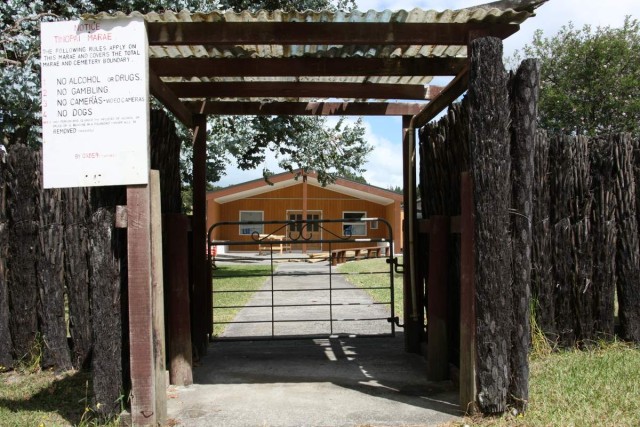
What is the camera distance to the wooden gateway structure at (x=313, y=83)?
4.32 meters

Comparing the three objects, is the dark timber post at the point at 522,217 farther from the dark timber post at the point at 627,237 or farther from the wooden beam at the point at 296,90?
the dark timber post at the point at 627,237

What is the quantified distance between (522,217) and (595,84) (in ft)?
95.2

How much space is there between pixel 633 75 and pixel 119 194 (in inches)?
1196

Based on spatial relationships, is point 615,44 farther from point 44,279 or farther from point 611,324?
point 44,279

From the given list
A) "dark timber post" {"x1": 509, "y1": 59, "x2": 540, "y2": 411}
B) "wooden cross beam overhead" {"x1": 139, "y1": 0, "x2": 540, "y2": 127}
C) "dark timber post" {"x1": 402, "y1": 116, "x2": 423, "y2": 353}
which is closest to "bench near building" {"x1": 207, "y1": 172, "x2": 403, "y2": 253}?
"dark timber post" {"x1": 402, "y1": 116, "x2": 423, "y2": 353}

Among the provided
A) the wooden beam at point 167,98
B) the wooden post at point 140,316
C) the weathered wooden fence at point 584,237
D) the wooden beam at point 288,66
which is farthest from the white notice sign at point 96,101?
the weathered wooden fence at point 584,237

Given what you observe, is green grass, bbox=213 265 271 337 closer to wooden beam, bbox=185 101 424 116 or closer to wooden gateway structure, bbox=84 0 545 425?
wooden gateway structure, bbox=84 0 545 425

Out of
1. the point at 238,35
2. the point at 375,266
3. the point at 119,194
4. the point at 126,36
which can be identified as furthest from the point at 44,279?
the point at 375,266

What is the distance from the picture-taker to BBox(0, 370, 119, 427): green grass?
4.50 meters

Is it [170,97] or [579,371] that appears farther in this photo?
[170,97]

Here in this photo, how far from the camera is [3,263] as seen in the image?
237 inches

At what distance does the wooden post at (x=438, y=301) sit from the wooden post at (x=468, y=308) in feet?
3.22

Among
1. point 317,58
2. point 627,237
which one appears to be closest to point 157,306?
point 317,58

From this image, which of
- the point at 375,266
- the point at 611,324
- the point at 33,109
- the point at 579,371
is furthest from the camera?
the point at 375,266
